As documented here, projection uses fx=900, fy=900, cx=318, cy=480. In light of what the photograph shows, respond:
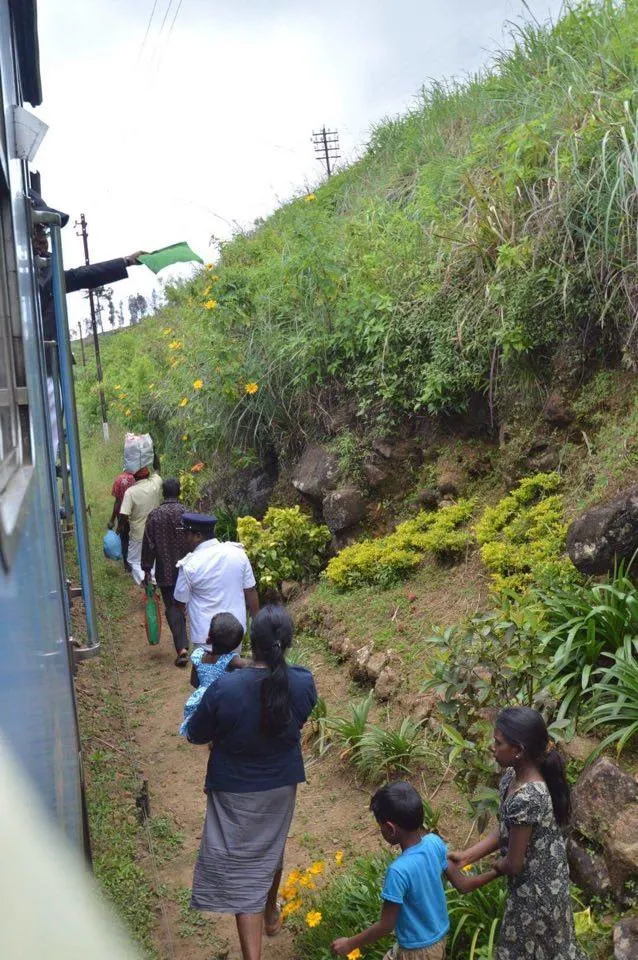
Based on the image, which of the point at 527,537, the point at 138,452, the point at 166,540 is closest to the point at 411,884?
the point at 527,537

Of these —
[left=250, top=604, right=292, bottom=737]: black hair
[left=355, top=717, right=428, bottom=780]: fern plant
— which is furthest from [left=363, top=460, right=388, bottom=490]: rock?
[left=250, top=604, right=292, bottom=737]: black hair

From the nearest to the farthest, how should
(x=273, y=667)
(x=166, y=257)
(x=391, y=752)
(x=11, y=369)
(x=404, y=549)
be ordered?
(x=11, y=369) < (x=273, y=667) < (x=391, y=752) < (x=166, y=257) < (x=404, y=549)

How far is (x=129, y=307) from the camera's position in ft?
160

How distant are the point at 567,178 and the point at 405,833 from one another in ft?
16.5

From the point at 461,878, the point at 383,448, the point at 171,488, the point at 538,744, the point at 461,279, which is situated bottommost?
the point at 461,878

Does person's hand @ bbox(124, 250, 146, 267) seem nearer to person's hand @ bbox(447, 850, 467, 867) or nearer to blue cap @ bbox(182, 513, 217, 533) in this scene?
blue cap @ bbox(182, 513, 217, 533)

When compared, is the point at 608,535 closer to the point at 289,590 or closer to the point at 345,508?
the point at 345,508

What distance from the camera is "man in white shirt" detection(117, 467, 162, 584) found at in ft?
27.6

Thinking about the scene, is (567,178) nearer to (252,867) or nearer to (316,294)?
(316,294)

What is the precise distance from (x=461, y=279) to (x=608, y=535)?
344 cm

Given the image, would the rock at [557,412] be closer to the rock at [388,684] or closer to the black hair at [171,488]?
the rock at [388,684]

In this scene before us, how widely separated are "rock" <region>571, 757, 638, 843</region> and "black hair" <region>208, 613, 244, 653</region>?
1613 mm

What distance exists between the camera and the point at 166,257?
6812 mm

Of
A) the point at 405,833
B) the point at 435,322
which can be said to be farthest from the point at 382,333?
the point at 405,833
